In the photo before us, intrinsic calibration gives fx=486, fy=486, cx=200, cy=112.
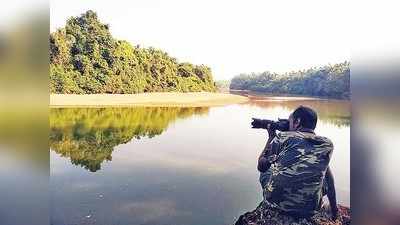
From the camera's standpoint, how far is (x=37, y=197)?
3422 millimetres

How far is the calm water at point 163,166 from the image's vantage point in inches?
134

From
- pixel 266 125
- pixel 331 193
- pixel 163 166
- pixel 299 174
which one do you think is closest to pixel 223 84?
pixel 266 125

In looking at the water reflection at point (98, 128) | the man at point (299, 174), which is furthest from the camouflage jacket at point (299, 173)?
the water reflection at point (98, 128)

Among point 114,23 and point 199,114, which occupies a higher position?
point 114,23

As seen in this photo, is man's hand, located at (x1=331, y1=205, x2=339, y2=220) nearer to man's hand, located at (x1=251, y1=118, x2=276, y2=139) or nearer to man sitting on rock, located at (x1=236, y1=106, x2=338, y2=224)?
man sitting on rock, located at (x1=236, y1=106, x2=338, y2=224)

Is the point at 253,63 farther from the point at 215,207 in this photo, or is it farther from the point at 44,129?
the point at 44,129

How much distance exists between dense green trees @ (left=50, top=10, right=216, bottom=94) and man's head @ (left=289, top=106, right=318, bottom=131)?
2.11 ft

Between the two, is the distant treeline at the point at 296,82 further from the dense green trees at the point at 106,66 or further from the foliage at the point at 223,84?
the dense green trees at the point at 106,66

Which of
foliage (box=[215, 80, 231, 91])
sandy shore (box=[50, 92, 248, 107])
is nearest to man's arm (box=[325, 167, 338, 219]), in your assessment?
sandy shore (box=[50, 92, 248, 107])

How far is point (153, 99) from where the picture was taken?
370 cm

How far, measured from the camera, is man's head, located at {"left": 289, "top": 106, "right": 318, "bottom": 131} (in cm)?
344

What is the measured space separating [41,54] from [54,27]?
0.72 ft

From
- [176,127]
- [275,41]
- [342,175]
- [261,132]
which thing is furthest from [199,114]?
[342,175]

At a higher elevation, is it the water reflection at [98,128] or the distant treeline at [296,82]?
the distant treeline at [296,82]
